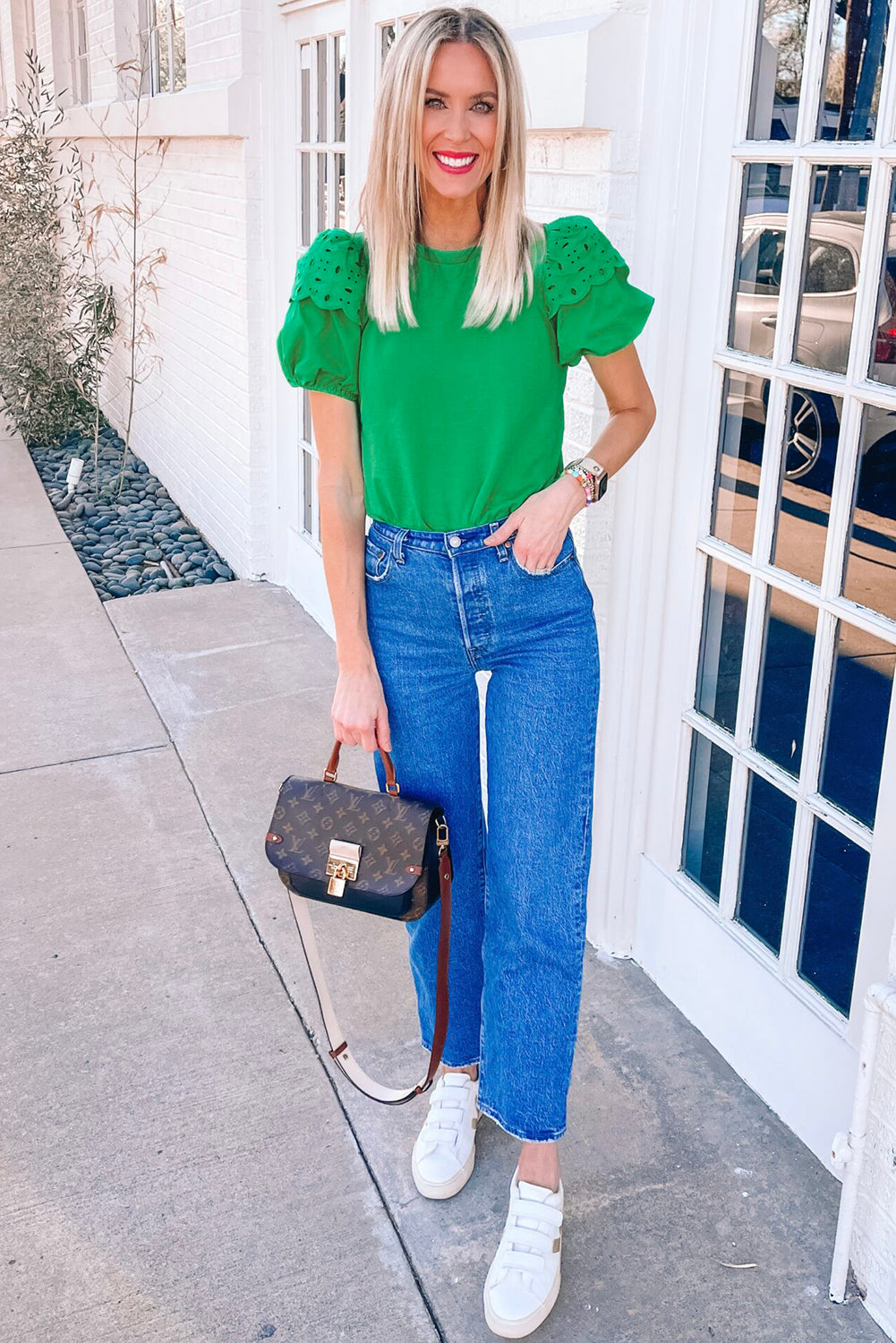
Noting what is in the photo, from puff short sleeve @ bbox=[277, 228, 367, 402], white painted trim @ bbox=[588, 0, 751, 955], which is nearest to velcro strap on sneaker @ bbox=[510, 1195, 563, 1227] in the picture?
white painted trim @ bbox=[588, 0, 751, 955]

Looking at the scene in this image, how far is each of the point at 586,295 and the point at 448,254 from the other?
0.21 metres

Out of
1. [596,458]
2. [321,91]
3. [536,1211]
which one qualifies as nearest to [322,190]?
[321,91]

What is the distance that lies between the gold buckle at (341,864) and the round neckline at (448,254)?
893 millimetres

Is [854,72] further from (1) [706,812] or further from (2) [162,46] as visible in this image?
(2) [162,46]

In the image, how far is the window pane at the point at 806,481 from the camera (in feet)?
7.03

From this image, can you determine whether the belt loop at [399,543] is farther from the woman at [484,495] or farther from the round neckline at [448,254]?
the round neckline at [448,254]

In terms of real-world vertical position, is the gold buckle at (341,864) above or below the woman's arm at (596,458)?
below

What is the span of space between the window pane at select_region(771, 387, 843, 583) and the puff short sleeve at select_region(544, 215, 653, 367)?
0.46 m

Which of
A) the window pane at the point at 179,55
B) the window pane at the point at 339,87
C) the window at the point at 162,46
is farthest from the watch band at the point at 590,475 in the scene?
the window pane at the point at 179,55

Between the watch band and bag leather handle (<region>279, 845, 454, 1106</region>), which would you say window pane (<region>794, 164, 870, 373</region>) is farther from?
bag leather handle (<region>279, 845, 454, 1106</region>)

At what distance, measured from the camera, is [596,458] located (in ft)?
6.40

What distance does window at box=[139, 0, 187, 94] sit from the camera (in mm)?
6336

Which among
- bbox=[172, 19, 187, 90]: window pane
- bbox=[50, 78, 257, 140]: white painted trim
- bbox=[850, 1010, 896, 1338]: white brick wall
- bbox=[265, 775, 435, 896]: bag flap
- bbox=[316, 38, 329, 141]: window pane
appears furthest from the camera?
bbox=[172, 19, 187, 90]: window pane

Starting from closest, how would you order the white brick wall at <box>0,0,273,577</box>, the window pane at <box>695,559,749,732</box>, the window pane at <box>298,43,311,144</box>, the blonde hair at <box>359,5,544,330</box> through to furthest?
the blonde hair at <box>359,5,544,330</box>
the window pane at <box>695,559,749,732</box>
the window pane at <box>298,43,311,144</box>
the white brick wall at <box>0,0,273,577</box>
